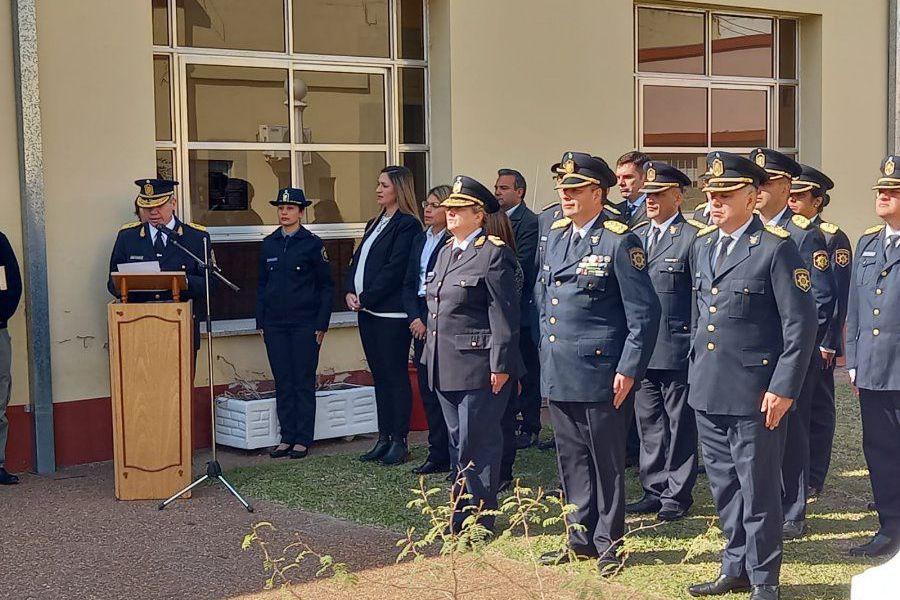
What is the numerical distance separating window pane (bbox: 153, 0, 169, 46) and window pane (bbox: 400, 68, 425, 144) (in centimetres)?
203

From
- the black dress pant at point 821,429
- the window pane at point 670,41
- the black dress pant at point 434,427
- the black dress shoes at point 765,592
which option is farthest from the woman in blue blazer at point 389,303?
the window pane at point 670,41

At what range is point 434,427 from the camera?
7949 millimetres

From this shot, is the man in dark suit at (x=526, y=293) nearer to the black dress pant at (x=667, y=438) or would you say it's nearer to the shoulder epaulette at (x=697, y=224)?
the shoulder epaulette at (x=697, y=224)

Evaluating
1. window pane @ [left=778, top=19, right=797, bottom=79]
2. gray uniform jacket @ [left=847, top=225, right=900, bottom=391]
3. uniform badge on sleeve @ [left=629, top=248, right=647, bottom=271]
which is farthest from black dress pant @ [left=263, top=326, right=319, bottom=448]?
window pane @ [left=778, top=19, right=797, bottom=79]

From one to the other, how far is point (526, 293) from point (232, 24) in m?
3.07

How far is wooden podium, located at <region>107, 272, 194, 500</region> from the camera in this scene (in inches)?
288

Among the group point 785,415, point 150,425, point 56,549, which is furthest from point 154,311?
point 785,415

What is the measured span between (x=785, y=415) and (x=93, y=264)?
16.6 ft

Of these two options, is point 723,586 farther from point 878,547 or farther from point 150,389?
point 150,389

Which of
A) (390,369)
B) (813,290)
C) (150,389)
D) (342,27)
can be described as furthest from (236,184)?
(813,290)

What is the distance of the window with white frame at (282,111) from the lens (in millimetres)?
Result: 9000

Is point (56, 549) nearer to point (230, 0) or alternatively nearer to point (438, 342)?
point (438, 342)

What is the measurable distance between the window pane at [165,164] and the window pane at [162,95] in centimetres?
10

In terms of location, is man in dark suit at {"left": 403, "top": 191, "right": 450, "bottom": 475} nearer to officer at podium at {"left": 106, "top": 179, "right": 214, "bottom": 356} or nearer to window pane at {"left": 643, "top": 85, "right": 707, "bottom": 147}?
officer at podium at {"left": 106, "top": 179, "right": 214, "bottom": 356}
